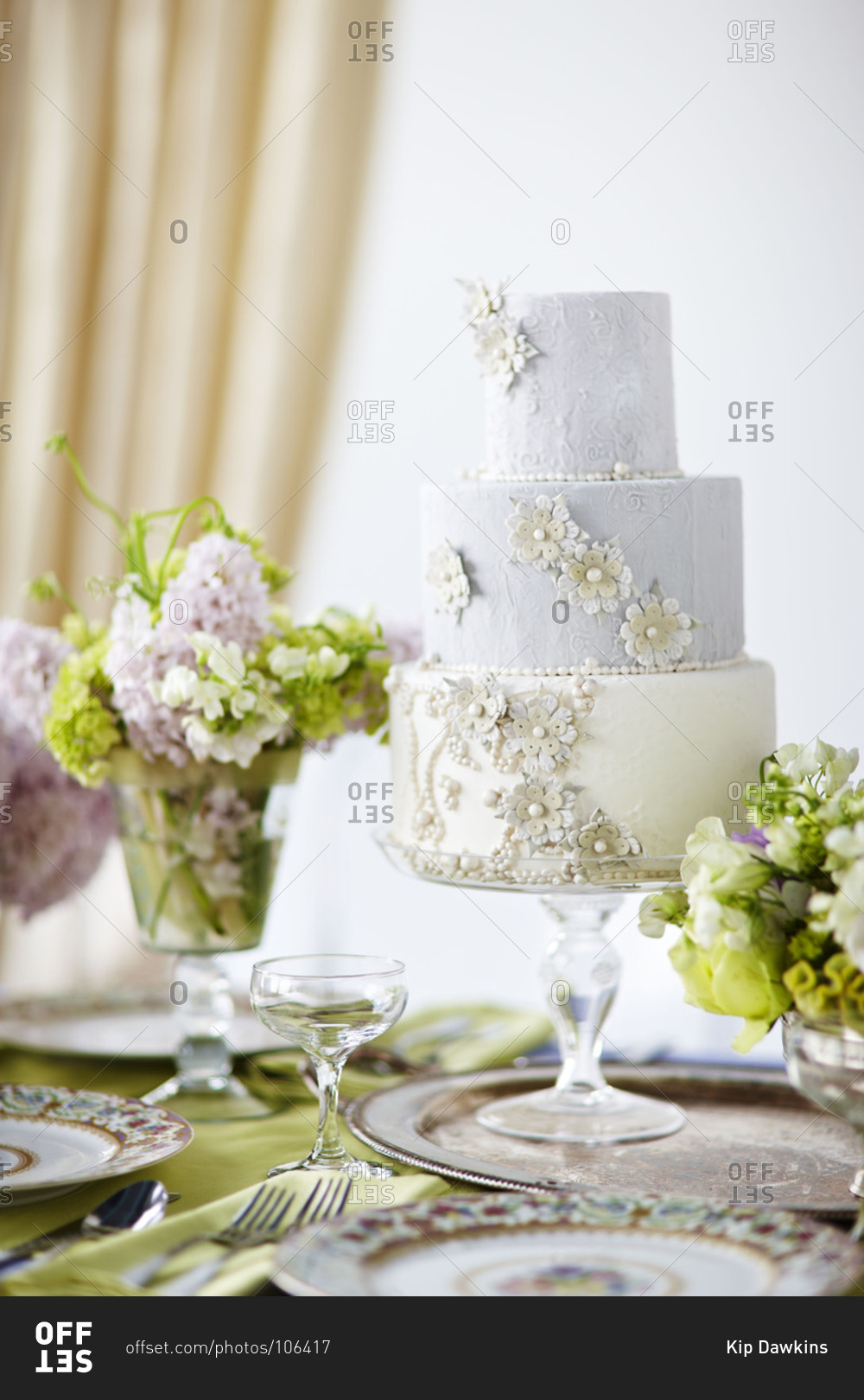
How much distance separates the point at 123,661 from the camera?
170 centimetres

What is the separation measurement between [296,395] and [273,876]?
4.11ft

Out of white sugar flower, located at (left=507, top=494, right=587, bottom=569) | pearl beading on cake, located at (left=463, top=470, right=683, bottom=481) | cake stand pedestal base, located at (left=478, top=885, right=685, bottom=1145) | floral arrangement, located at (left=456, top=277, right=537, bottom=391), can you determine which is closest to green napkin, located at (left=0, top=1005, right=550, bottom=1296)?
cake stand pedestal base, located at (left=478, top=885, right=685, bottom=1145)

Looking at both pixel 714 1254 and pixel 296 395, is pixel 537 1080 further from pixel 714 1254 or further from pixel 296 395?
pixel 296 395

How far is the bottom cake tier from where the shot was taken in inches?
61.4

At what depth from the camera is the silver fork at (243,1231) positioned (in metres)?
1.18

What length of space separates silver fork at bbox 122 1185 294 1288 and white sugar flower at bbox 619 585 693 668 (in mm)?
673

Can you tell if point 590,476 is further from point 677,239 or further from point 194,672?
point 677,239

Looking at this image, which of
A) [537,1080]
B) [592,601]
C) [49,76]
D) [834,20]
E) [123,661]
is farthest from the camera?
[49,76]

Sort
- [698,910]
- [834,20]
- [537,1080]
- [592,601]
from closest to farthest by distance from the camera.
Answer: [698,910] → [592,601] → [537,1080] → [834,20]

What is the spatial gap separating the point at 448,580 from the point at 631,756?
29 centimetres

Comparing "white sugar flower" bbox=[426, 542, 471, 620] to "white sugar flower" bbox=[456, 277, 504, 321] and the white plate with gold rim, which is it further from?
the white plate with gold rim

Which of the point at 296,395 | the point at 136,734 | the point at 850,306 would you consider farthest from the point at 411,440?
the point at 136,734
